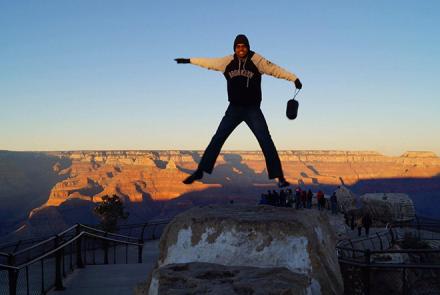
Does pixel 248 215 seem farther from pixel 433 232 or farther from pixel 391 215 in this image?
pixel 391 215

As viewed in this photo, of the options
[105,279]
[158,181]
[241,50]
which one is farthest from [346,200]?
[158,181]

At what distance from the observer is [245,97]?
5.24 metres

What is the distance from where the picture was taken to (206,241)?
11.9 feet

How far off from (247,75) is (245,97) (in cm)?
26

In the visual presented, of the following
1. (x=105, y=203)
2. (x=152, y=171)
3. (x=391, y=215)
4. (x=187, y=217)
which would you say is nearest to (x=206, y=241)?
(x=187, y=217)

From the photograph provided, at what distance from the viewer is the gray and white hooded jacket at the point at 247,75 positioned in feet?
17.2

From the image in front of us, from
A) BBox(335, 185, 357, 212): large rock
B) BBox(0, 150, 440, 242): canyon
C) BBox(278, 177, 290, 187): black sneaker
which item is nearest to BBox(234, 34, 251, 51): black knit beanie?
BBox(278, 177, 290, 187): black sneaker

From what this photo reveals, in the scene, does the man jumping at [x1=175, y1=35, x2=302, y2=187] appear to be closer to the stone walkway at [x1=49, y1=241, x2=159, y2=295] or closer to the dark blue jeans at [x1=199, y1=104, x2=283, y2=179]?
the dark blue jeans at [x1=199, y1=104, x2=283, y2=179]

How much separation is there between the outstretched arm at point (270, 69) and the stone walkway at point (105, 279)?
364 cm

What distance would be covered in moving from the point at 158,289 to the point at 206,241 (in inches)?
34.7

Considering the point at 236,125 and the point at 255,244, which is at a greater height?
the point at 236,125

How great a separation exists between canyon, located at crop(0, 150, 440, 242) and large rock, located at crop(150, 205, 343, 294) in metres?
68.9

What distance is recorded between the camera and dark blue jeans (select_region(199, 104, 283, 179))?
5.29 meters

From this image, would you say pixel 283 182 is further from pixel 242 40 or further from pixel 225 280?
pixel 225 280
